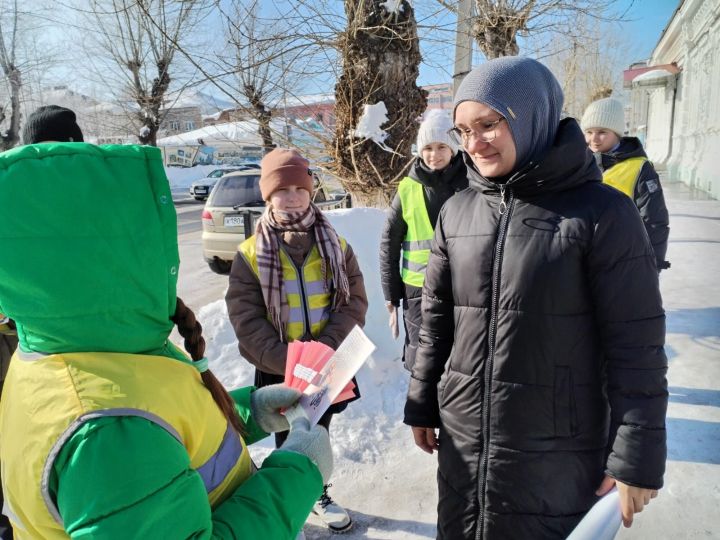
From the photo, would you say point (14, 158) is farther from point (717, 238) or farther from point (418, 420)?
point (717, 238)

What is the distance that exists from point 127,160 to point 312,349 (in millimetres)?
796

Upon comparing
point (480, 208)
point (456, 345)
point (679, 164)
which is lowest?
point (456, 345)

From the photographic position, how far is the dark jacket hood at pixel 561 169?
4.52 feet

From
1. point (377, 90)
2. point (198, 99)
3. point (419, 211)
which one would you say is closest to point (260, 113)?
point (377, 90)

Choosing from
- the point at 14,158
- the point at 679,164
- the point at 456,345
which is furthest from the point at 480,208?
the point at 679,164

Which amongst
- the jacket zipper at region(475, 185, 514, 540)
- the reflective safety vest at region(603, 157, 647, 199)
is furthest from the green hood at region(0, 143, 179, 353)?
the reflective safety vest at region(603, 157, 647, 199)

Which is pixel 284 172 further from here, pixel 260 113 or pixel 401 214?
pixel 260 113

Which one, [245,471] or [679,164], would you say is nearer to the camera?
[245,471]

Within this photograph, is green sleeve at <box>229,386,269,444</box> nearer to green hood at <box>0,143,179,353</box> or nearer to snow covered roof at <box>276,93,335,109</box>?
green hood at <box>0,143,179,353</box>

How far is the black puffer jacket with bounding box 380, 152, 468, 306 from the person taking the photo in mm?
3031

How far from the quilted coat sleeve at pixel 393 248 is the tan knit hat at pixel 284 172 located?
89 cm

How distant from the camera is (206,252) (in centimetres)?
848

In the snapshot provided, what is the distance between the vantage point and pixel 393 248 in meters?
3.24

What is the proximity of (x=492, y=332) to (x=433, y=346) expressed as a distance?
0.99 feet
